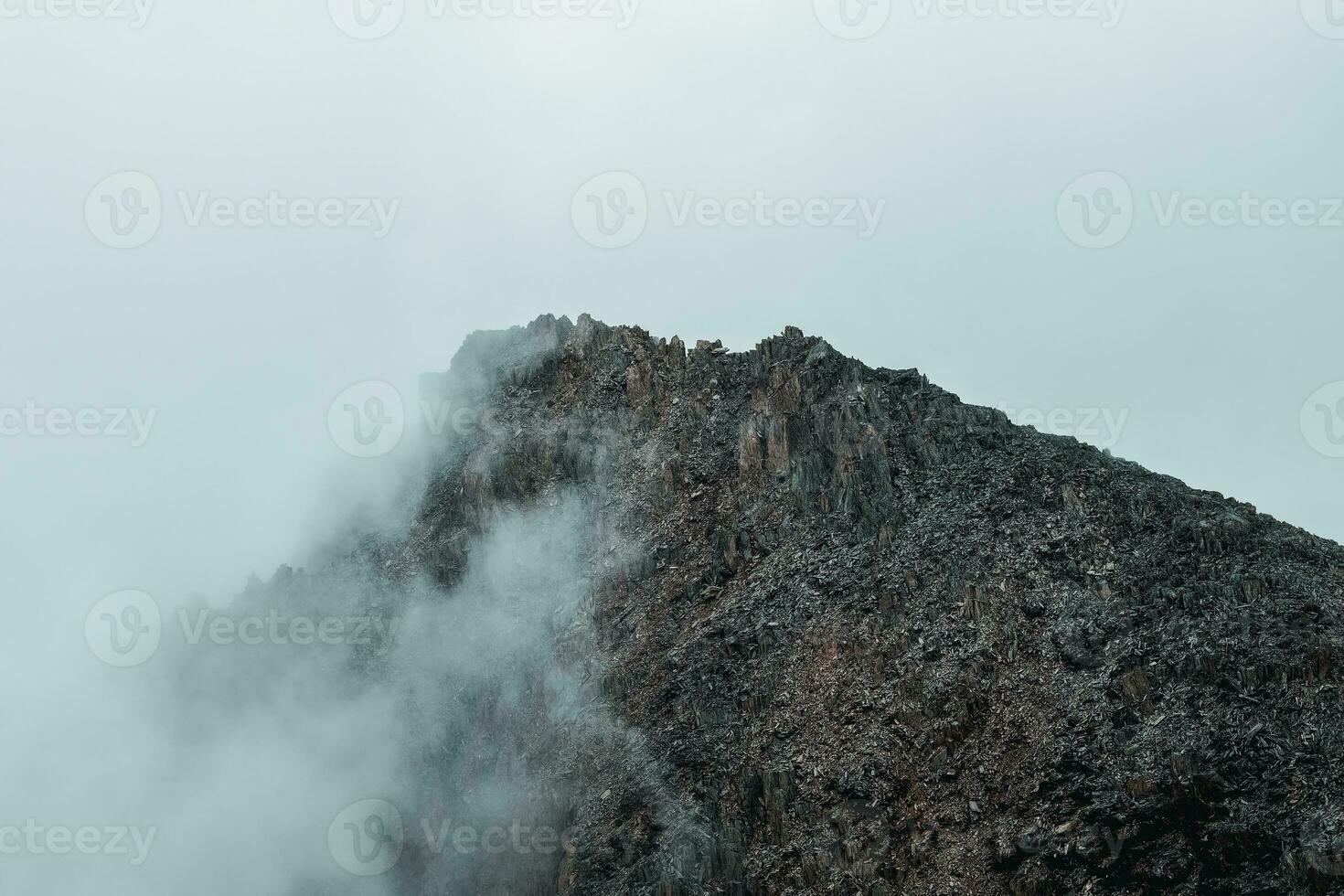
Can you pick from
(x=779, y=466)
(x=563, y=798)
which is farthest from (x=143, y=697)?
(x=779, y=466)

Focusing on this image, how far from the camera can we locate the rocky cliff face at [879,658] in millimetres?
58500

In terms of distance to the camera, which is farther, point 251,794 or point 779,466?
point 251,794

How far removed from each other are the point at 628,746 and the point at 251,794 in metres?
38.7

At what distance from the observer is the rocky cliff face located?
58.5 metres

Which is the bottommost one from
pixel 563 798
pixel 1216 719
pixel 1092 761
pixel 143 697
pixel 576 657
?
pixel 143 697

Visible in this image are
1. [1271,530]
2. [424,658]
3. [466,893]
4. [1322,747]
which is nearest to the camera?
[1322,747]

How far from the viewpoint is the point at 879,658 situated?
6956 centimetres

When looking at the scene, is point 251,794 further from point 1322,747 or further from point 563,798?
point 1322,747

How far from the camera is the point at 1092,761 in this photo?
198 feet

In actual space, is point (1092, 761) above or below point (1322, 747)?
below

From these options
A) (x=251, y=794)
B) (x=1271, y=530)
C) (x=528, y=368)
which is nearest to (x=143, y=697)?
(x=251, y=794)

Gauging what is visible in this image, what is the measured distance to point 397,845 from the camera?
80562mm

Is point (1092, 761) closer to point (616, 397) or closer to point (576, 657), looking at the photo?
point (576, 657)

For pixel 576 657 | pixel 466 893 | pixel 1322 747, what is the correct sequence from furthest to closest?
pixel 576 657 → pixel 466 893 → pixel 1322 747
